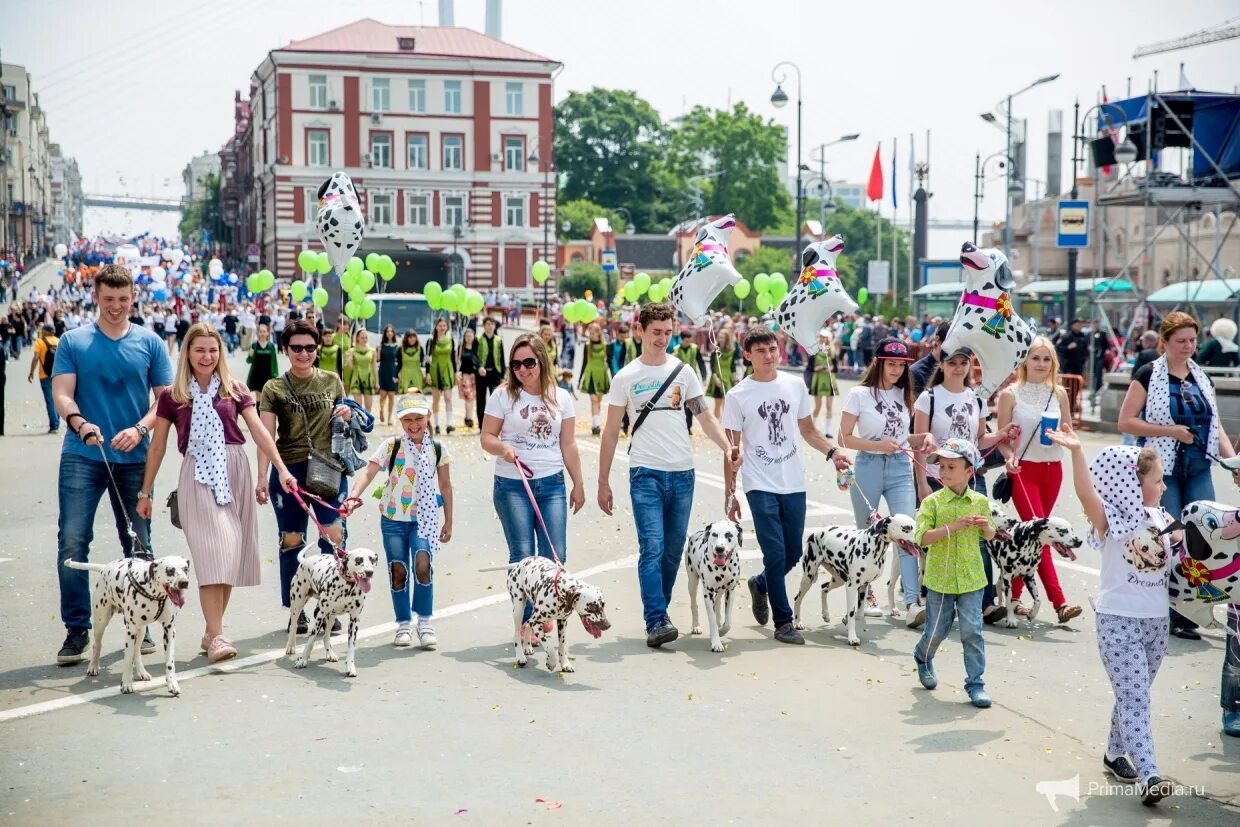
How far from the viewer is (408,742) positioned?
620 centimetres

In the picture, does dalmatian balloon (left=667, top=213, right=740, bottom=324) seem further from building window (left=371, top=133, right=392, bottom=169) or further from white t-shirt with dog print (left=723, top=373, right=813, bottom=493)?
building window (left=371, top=133, right=392, bottom=169)

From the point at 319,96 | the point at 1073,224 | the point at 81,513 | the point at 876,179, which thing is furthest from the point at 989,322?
the point at 319,96

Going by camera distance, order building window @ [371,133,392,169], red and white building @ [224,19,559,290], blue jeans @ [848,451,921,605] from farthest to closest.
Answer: building window @ [371,133,392,169], red and white building @ [224,19,559,290], blue jeans @ [848,451,921,605]

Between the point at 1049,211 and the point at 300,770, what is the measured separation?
255 ft

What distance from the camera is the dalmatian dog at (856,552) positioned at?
799 cm

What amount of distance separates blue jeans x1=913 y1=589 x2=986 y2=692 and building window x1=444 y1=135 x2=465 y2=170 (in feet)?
245

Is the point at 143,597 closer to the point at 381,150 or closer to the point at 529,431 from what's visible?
Answer: the point at 529,431

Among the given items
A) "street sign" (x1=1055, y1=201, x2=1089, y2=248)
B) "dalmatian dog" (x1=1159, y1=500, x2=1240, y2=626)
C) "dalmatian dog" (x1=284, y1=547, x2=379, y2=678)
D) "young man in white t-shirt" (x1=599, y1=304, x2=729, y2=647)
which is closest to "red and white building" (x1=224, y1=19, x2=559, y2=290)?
"street sign" (x1=1055, y1=201, x2=1089, y2=248)

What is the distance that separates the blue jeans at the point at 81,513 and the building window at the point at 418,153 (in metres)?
73.4

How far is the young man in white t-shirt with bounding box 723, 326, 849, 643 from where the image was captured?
813 centimetres

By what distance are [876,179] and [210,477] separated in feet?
135

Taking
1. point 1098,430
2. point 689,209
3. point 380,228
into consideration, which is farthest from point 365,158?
point 1098,430

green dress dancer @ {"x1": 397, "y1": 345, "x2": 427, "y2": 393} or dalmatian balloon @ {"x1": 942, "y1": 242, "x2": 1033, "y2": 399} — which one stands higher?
dalmatian balloon @ {"x1": 942, "y1": 242, "x2": 1033, "y2": 399}

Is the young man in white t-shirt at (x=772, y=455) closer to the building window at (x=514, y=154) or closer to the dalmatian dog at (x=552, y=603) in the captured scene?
the dalmatian dog at (x=552, y=603)
